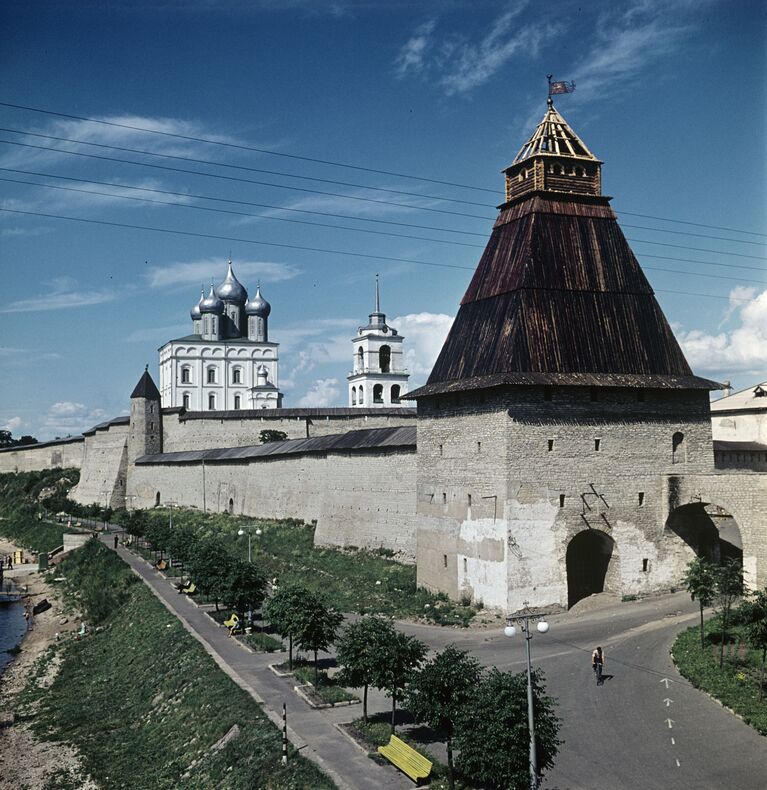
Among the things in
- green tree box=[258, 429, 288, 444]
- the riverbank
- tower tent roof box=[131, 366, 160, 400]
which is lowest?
the riverbank

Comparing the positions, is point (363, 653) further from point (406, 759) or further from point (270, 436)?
point (270, 436)

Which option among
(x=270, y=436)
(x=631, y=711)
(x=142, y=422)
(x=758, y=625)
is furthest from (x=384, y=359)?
(x=631, y=711)

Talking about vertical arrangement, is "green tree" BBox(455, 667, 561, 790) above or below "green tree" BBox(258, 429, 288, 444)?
below

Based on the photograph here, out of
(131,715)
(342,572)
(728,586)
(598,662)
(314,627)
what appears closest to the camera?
(598,662)

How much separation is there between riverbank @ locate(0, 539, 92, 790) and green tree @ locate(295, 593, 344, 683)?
577 cm

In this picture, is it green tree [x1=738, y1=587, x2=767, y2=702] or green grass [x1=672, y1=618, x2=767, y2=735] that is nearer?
green grass [x1=672, y1=618, x2=767, y2=735]

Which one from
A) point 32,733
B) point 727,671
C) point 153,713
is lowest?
point 32,733

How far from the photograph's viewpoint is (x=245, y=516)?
52750 mm

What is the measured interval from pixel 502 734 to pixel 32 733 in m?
16.9

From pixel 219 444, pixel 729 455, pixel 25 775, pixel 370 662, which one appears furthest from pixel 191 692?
pixel 219 444

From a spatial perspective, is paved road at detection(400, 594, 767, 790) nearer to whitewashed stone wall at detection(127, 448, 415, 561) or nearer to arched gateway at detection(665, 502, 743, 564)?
arched gateway at detection(665, 502, 743, 564)

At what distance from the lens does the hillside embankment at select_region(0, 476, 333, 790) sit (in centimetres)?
1805

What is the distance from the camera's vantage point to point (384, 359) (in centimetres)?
8656

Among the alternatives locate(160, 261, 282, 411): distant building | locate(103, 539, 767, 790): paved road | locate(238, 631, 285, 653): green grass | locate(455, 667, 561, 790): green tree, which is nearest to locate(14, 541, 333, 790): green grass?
locate(103, 539, 767, 790): paved road
